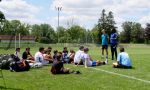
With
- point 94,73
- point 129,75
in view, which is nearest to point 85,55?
point 94,73

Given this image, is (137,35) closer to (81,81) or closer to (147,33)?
(147,33)

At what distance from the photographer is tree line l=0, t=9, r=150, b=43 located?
129250 mm

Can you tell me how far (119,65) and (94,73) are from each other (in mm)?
2880

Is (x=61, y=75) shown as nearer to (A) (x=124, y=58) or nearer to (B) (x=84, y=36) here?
(A) (x=124, y=58)

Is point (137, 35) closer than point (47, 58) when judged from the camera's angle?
No

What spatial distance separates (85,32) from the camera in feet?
464

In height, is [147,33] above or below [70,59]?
above

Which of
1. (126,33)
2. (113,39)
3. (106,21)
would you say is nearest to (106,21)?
(106,21)

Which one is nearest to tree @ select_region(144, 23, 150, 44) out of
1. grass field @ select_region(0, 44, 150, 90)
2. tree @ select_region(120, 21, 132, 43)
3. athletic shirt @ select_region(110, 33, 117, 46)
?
tree @ select_region(120, 21, 132, 43)

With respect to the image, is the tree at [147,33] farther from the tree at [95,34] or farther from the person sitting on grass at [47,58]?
the person sitting on grass at [47,58]

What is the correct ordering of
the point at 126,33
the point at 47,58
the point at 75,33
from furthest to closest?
the point at 126,33 → the point at 75,33 → the point at 47,58

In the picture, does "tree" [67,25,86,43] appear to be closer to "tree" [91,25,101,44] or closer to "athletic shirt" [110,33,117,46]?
"tree" [91,25,101,44]

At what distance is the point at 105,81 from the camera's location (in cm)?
1571

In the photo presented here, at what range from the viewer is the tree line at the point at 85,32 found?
129250mm
